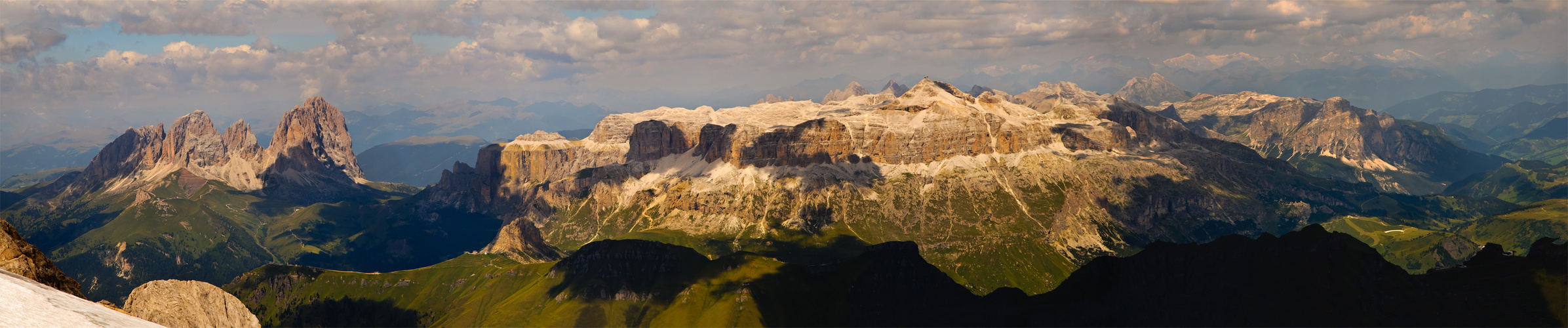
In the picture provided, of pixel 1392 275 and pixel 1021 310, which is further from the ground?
pixel 1392 275

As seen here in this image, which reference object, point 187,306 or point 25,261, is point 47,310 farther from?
point 187,306

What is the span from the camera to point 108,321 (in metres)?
22.7

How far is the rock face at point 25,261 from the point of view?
32.4 meters

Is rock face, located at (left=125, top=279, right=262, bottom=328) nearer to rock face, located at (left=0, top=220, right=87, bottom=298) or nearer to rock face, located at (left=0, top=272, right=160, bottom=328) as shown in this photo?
rock face, located at (left=0, top=220, right=87, bottom=298)

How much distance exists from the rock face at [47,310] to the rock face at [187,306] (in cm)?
1235

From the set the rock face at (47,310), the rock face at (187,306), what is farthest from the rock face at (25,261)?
the rock face at (47,310)

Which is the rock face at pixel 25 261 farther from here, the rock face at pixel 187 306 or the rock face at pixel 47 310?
the rock face at pixel 47 310

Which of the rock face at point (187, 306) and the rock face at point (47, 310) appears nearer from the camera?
the rock face at point (47, 310)

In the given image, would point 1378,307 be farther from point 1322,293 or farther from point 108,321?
point 108,321

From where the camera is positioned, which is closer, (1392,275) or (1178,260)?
(1392,275)

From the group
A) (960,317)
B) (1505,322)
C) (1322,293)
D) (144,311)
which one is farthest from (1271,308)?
(144,311)

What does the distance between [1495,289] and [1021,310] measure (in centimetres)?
8721

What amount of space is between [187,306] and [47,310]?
23.2 metres

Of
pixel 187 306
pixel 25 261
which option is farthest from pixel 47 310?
pixel 187 306
